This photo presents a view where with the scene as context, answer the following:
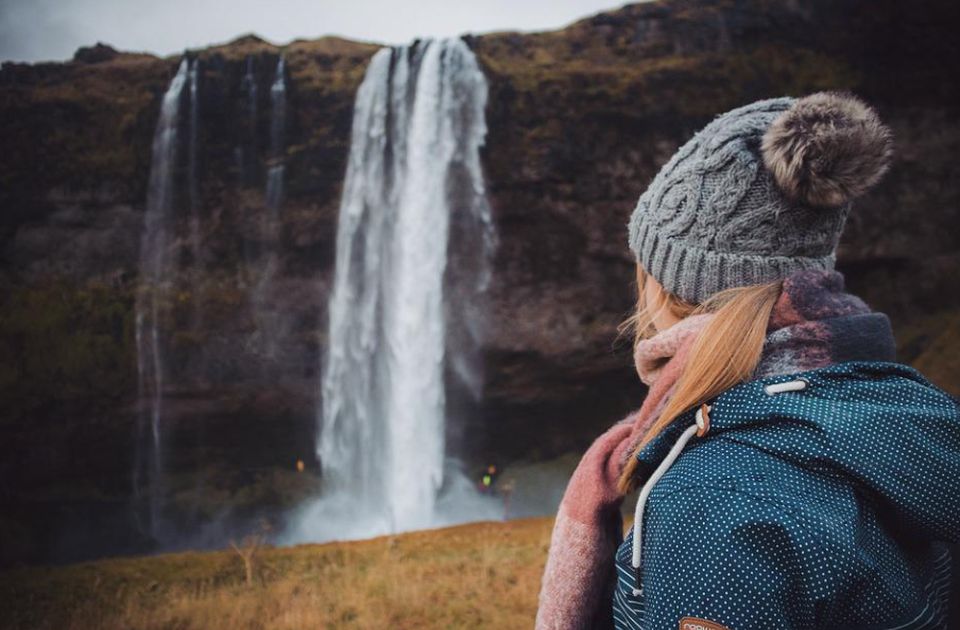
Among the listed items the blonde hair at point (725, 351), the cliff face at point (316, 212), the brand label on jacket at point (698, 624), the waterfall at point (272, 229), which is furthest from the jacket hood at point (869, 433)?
the waterfall at point (272, 229)

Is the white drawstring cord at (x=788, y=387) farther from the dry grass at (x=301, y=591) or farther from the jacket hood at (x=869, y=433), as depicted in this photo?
the dry grass at (x=301, y=591)

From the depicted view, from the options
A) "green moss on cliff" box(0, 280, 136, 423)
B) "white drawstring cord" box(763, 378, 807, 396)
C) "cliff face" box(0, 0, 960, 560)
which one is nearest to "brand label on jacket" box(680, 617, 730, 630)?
"white drawstring cord" box(763, 378, 807, 396)

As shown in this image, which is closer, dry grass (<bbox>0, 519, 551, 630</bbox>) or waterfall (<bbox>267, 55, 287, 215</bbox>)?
dry grass (<bbox>0, 519, 551, 630</bbox>)

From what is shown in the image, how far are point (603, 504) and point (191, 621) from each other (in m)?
7.58

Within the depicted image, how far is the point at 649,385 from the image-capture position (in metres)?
1.89

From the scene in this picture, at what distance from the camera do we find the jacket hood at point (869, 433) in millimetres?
1175


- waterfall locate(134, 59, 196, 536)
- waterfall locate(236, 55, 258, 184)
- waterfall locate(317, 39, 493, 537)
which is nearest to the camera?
waterfall locate(317, 39, 493, 537)

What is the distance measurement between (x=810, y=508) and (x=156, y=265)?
78.8ft

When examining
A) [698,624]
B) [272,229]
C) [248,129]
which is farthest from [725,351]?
[248,129]

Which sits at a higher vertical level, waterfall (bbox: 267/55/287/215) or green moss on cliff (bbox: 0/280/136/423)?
waterfall (bbox: 267/55/287/215)

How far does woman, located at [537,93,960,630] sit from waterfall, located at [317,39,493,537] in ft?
62.5

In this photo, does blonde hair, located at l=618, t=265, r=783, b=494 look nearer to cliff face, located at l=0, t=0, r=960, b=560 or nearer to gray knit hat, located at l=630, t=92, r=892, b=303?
gray knit hat, located at l=630, t=92, r=892, b=303

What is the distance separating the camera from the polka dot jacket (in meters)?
1.13

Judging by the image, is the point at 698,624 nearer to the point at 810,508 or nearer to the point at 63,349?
the point at 810,508
